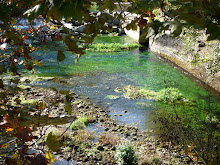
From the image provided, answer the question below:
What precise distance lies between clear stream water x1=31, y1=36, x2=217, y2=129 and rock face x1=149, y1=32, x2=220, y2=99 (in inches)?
18.1

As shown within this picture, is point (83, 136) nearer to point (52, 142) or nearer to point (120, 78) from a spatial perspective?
point (52, 142)

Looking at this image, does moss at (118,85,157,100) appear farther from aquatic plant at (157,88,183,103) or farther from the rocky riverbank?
the rocky riverbank

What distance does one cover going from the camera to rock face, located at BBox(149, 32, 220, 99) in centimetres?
774

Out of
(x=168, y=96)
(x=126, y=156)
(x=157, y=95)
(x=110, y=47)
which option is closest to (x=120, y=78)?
(x=157, y=95)

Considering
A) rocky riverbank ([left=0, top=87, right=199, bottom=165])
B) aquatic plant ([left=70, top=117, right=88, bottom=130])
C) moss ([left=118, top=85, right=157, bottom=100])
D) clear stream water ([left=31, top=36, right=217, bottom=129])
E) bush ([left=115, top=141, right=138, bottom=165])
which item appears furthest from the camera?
moss ([left=118, top=85, right=157, bottom=100])

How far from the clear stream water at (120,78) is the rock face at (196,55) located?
0.46 m

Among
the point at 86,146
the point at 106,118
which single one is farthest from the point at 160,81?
the point at 86,146

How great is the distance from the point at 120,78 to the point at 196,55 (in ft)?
11.5

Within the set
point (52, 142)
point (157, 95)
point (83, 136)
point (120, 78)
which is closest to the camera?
point (52, 142)

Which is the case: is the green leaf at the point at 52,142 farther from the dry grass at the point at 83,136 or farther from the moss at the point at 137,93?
the moss at the point at 137,93

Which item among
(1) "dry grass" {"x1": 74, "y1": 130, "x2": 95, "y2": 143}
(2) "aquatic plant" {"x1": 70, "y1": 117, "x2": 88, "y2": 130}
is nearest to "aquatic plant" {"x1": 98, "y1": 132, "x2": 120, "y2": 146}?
(1) "dry grass" {"x1": 74, "y1": 130, "x2": 95, "y2": 143}

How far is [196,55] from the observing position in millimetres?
8789

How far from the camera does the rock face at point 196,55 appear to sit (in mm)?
7738

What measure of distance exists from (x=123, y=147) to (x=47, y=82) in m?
6.43
